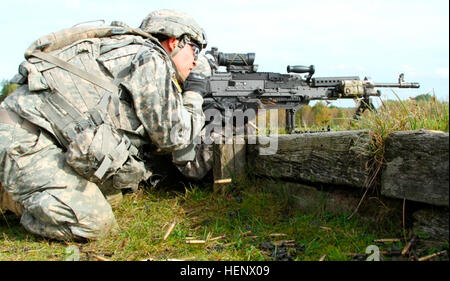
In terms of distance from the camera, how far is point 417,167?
2.08 m

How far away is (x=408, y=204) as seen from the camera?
7.39ft

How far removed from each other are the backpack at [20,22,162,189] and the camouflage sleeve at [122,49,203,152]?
0.12 metres

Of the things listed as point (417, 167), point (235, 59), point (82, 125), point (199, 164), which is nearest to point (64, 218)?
point (82, 125)

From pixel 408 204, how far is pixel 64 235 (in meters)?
2.33

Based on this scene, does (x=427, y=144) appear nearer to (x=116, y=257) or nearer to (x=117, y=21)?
(x=116, y=257)

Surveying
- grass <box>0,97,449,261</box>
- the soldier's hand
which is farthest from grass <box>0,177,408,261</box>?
the soldier's hand

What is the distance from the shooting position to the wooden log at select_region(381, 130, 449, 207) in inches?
76.8

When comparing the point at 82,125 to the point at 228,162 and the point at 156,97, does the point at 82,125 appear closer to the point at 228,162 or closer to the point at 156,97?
the point at 156,97

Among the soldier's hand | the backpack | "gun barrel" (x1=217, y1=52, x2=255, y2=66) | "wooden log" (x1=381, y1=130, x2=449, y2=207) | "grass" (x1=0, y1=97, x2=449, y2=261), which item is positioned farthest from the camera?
"gun barrel" (x1=217, y1=52, x2=255, y2=66)

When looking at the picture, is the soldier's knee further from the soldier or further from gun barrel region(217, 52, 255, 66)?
gun barrel region(217, 52, 255, 66)

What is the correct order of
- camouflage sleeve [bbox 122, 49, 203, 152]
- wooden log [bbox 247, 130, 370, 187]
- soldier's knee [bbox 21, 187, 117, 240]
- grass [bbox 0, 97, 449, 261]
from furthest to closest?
1. camouflage sleeve [bbox 122, 49, 203, 152]
2. soldier's knee [bbox 21, 187, 117, 240]
3. wooden log [bbox 247, 130, 370, 187]
4. grass [bbox 0, 97, 449, 261]

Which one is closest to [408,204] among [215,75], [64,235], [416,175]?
[416,175]

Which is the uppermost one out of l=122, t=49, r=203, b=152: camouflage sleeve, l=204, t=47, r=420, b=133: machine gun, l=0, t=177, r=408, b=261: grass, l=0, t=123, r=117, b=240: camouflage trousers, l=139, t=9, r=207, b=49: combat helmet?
l=139, t=9, r=207, b=49: combat helmet

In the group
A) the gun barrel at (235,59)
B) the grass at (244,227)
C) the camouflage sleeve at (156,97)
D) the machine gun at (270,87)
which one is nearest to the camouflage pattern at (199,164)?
the grass at (244,227)
